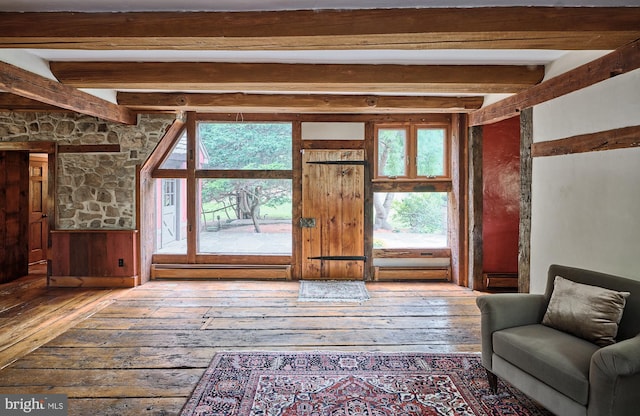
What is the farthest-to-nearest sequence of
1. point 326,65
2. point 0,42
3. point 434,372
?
1. point 326,65
2. point 434,372
3. point 0,42

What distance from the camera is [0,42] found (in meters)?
2.73

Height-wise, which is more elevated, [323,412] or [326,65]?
[326,65]

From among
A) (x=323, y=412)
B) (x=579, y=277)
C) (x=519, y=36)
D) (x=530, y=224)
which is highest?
(x=519, y=36)

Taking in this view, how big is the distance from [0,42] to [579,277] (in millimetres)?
4448

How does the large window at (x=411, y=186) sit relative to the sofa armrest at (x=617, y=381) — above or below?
above

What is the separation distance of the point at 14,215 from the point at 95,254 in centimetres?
178

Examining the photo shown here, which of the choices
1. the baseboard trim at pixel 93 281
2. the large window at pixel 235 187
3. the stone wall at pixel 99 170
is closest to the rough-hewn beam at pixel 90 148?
the stone wall at pixel 99 170

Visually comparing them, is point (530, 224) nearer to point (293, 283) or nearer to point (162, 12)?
Answer: point (293, 283)

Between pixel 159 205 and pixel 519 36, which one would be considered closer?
pixel 519 36

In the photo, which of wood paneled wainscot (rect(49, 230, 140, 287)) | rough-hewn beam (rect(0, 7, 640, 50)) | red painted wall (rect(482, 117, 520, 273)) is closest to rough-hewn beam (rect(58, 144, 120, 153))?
wood paneled wainscot (rect(49, 230, 140, 287))

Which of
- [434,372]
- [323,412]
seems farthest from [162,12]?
[434,372]

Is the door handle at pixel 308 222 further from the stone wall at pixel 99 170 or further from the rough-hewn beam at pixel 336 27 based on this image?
the rough-hewn beam at pixel 336 27

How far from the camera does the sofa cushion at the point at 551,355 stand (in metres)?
2.13

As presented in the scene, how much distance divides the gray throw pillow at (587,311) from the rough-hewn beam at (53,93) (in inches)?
187
